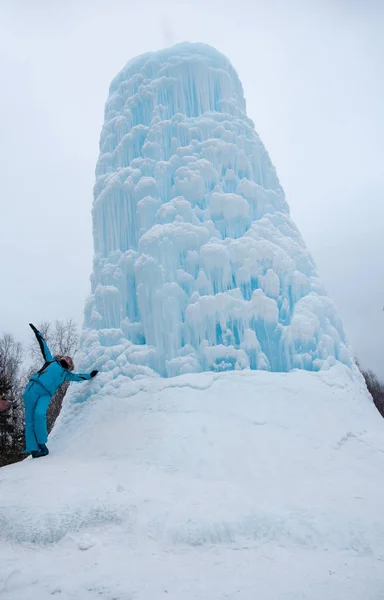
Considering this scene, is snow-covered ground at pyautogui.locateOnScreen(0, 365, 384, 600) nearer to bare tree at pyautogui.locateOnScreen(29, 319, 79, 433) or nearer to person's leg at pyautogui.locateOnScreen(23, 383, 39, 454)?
person's leg at pyautogui.locateOnScreen(23, 383, 39, 454)

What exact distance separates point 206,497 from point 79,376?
3522 millimetres

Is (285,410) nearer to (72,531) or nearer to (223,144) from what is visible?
(72,531)

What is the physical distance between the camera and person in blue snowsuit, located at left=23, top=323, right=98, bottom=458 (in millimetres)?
6082

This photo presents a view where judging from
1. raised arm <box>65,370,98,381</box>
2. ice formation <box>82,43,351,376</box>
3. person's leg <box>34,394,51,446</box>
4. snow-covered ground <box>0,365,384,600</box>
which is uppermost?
ice formation <box>82,43,351,376</box>

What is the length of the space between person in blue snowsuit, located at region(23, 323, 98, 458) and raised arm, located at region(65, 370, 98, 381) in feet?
0.20

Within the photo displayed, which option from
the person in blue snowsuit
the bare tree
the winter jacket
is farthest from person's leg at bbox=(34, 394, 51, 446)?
the bare tree

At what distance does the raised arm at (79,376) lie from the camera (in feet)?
22.1

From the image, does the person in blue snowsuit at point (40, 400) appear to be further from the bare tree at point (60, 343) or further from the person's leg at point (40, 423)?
the bare tree at point (60, 343)

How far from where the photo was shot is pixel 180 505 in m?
3.89

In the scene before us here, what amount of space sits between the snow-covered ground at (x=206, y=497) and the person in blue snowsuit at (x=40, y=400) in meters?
0.39

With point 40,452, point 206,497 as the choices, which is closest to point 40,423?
point 40,452

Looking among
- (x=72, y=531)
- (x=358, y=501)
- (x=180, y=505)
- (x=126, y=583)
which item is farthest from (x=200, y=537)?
(x=358, y=501)

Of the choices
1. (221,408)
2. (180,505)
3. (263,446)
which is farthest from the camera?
(221,408)

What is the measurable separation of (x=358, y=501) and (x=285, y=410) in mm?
1764
